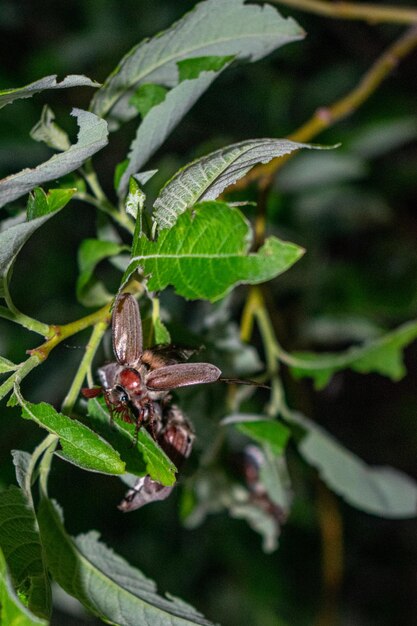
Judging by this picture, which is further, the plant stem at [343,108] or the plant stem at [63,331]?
the plant stem at [343,108]

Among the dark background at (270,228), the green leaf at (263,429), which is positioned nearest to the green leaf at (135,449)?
the green leaf at (263,429)

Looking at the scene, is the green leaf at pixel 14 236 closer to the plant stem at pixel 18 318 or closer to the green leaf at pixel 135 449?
the plant stem at pixel 18 318

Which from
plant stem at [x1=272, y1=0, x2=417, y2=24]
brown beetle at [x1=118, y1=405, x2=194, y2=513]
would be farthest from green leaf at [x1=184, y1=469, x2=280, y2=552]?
plant stem at [x1=272, y1=0, x2=417, y2=24]

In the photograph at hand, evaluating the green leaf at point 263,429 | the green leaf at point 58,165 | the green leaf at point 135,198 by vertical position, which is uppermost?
the green leaf at point 58,165

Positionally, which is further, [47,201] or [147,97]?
[147,97]

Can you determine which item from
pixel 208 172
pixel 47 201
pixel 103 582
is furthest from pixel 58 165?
pixel 103 582

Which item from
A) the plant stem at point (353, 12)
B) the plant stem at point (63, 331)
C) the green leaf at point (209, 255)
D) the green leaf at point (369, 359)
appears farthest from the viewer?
the plant stem at point (353, 12)

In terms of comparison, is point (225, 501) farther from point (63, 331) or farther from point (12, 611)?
point (12, 611)
